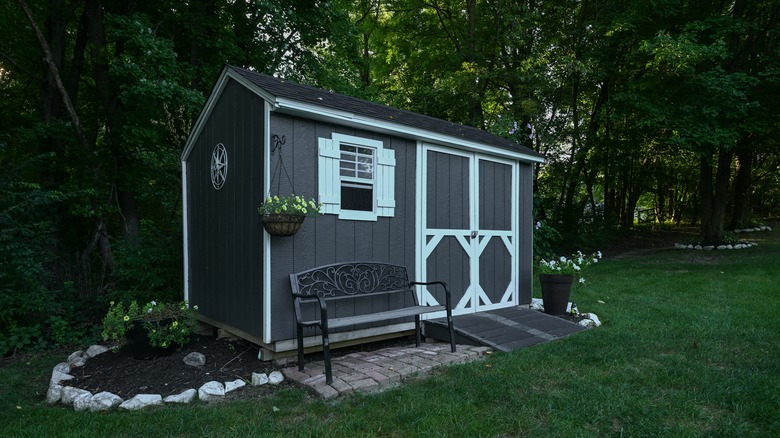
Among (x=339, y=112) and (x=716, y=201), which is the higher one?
(x=339, y=112)

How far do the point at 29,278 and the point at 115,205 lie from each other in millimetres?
2285

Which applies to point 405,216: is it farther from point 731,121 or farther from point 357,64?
point 731,121

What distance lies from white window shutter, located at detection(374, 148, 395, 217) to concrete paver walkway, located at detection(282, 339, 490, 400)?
1419mm

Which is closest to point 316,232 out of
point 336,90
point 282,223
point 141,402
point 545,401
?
point 282,223

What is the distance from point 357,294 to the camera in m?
4.30

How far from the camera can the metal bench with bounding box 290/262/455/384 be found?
12.8 ft

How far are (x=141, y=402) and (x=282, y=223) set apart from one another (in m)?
1.64

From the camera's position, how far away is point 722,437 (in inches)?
101

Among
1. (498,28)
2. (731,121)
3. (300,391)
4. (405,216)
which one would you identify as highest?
(498,28)

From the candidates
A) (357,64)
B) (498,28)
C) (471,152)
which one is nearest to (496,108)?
(498,28)

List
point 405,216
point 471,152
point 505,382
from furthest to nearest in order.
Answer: point 471,152, point 405,216, point 505,382

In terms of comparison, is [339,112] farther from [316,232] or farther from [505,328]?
[505,328]

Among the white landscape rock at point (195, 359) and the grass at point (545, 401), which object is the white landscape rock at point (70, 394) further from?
the white landscape rock at point (195, 359)

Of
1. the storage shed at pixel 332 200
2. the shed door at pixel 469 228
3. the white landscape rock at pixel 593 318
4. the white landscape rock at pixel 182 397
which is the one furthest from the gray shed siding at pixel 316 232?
the white landscape rock at pixel 593 318
